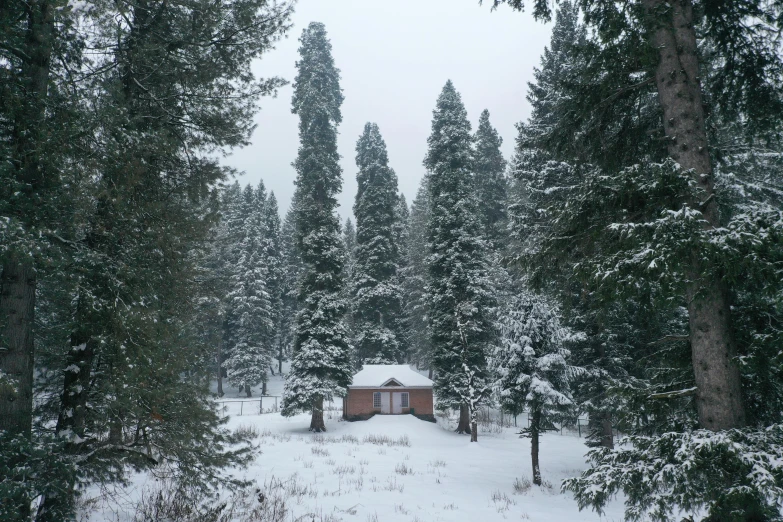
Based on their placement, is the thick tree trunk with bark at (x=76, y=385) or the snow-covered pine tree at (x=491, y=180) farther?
the snow-covered pine tree at (x=491, y=180)

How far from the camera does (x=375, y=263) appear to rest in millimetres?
39250

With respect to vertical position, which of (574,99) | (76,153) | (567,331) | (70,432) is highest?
(574,99)

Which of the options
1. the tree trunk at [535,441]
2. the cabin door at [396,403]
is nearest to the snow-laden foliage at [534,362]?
the tree trunk at [535,441]

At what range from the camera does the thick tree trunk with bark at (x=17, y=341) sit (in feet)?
18.5

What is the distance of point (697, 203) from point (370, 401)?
Answer: 3085cm

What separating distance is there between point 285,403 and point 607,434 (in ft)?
55.9

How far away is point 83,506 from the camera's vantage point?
7676 millimetres

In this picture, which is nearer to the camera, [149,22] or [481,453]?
[149,22]

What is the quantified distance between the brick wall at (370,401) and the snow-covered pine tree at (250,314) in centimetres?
1438

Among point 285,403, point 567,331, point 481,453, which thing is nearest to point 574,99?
point 567,331

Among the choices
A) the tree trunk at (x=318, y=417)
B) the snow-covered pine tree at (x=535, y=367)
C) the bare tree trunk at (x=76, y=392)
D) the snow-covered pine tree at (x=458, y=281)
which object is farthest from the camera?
the tree trunk at (x=318, y=417)

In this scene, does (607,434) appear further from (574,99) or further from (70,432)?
(70,432)

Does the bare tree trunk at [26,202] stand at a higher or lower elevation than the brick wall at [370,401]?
higher

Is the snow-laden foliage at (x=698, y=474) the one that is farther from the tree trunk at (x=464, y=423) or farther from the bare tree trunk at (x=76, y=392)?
the tree trunk at (x=464, y=423)
